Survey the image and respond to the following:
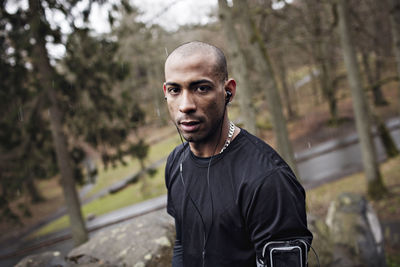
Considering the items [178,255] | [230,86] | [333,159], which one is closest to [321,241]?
[178,255]

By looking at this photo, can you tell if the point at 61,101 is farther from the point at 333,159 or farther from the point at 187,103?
the point at 333,159

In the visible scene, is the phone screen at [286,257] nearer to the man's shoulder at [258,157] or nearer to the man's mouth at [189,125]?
the man's shoulder at [258,157]

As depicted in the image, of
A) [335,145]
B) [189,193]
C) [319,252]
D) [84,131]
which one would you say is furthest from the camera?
[335,145]

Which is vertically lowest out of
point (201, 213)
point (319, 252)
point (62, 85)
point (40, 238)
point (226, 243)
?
point (40, 238)

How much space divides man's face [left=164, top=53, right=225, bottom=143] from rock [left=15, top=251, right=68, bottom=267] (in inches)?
109

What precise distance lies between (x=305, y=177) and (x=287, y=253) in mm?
15089

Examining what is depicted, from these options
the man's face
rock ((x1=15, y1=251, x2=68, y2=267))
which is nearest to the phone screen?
the man's face

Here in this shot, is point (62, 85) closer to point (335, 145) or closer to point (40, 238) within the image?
point (40, 238)

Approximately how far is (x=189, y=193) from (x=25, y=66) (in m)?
10.2

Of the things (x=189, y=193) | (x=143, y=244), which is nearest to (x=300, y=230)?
(x=189, y=193)

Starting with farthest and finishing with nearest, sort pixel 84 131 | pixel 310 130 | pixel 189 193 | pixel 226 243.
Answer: pixel 310 130, pixel 84 131, pixel 189 193, pixel 226 243

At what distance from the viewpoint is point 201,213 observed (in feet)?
6.14

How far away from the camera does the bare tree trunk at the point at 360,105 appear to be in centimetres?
973

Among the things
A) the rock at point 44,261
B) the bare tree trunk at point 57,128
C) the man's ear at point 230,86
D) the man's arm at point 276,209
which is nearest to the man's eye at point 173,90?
the man's ear at point 230,86
